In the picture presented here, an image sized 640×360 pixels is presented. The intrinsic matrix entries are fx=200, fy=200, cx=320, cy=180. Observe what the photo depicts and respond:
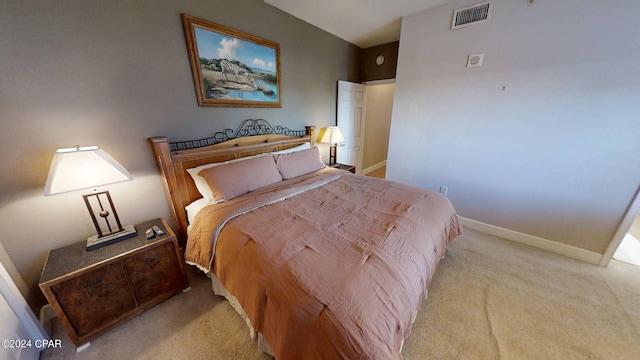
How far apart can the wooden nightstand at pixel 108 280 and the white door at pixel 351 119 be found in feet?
9.74

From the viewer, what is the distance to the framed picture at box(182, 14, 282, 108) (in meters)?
1.86

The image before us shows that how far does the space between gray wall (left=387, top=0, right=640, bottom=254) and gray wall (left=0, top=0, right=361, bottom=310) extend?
7.86ft

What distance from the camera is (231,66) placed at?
210 cm

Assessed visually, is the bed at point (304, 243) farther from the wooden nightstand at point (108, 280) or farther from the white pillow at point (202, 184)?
the wooden nightstand at point (108, 280)

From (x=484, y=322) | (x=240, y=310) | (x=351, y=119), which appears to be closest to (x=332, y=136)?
(x=351, y=119)

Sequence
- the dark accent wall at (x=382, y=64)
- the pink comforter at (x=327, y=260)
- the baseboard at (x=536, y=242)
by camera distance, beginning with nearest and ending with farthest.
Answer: the pink comforter at (x=327, y=260), the baseboard at (x=536, y=242), the dark accent wall at (x=382, y=64)

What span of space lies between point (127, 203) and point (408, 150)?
3.28 meters

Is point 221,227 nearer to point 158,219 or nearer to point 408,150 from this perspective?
point 158,219

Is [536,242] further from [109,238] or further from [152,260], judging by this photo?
[109,238]

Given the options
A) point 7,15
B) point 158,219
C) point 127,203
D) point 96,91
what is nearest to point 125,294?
point 158,219

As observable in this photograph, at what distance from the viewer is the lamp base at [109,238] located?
54.4 inches

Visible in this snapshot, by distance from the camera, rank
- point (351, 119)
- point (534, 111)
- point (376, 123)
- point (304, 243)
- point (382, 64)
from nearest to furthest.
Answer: point (304, 243), point (534, 111), point (382, 64), point (351, 119), point (376, 123)

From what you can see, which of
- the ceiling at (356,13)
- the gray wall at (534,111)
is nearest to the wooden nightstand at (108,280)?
the ceiling at (356,13)

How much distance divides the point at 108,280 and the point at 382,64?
4.30m
